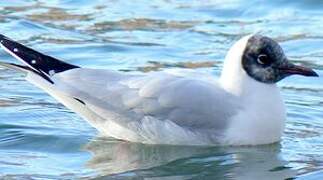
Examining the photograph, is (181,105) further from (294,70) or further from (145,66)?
(145,66)

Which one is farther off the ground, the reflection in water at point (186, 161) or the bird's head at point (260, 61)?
the bird's head at point (260, 61)

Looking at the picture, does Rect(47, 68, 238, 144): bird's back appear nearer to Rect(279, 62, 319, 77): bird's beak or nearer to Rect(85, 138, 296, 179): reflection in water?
Rect(85, 138, 296, 179): reflection in water

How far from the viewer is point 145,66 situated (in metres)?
10.6

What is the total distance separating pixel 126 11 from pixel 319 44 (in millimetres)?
2115

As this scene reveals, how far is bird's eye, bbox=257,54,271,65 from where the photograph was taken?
8438 mm

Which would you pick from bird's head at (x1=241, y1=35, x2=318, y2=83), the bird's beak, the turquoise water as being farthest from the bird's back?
the bird's beak

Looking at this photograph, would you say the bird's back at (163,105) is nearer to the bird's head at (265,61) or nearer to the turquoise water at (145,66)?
the turquoise water at (145,66)

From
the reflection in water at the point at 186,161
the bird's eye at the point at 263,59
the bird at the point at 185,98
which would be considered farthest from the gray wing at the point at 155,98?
the bird's eye at the point at 263,59

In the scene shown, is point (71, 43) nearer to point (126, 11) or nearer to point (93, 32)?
point (93, 32)

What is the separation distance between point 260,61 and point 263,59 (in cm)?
2

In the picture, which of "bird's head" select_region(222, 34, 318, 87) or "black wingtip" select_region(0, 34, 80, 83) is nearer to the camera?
"bird's head" select_region(222, 34, 318, 87)

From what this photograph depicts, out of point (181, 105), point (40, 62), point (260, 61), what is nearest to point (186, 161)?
point (181, 105)

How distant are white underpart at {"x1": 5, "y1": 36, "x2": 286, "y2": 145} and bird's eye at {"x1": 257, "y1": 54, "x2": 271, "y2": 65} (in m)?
0.12

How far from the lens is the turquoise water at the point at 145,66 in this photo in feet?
26.5
